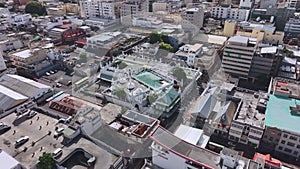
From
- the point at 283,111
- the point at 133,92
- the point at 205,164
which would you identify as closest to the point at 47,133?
the point at 133,92

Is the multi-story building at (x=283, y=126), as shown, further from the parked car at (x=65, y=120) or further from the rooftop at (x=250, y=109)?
the parked car at (x=65, y=120)

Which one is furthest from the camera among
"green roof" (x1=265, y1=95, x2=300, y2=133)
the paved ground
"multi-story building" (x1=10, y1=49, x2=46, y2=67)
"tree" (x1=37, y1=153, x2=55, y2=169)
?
"multi-story building" (x1=10, y1=49, x2=46, y2=67)

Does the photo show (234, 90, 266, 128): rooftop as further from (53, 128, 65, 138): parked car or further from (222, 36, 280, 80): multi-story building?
(53, 128, 65, 138): parked car

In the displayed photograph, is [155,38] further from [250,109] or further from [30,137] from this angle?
[30,137]

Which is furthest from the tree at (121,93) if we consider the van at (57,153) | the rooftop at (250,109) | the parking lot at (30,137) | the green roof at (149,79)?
the rooftop at (250,109)

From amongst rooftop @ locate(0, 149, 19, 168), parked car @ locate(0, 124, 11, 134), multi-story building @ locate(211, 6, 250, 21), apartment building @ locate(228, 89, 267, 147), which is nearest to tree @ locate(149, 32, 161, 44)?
apartment building @ locate(228, 89, 267, 147)

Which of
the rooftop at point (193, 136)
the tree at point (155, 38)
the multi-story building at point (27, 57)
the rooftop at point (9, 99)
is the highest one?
the tree at point (155, 38)
